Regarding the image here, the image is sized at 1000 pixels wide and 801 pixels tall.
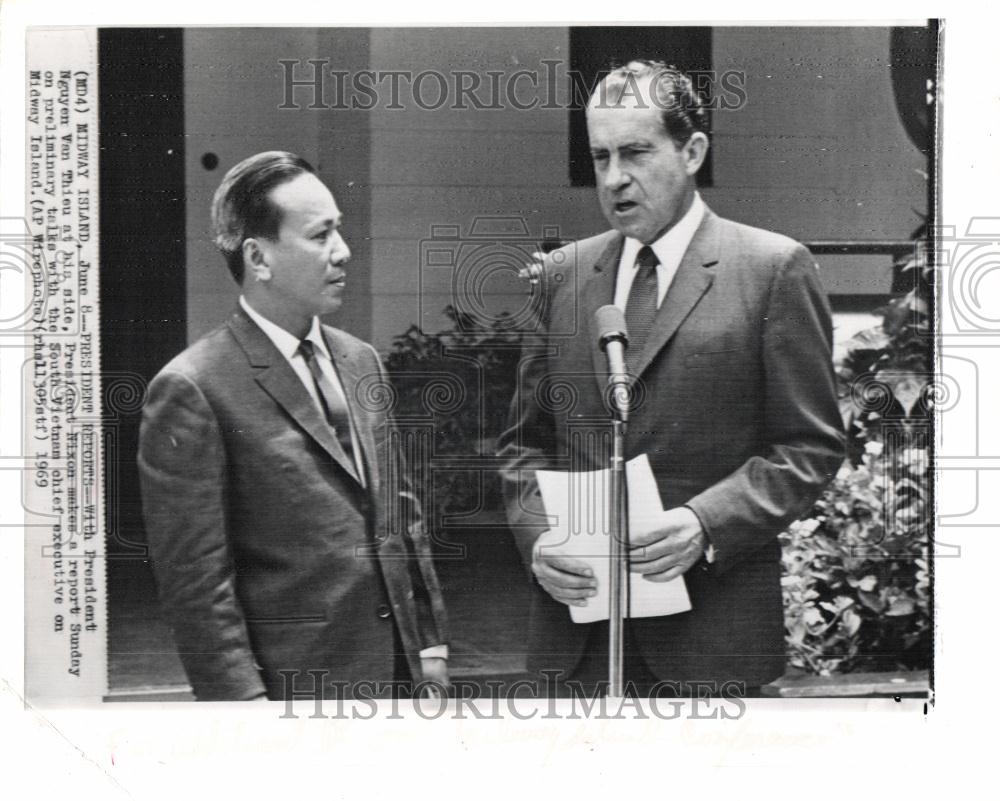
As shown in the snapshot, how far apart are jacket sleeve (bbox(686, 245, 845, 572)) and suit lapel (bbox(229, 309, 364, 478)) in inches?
45.3

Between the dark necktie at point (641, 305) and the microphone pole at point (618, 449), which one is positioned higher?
the dark necktie at point (641, 305)

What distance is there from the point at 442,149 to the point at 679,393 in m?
1.07

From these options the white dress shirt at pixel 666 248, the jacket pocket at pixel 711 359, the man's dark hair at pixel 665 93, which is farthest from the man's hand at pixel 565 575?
the man's dark hair at pixel 665 93

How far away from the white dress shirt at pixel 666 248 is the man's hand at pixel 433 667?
1257 mm

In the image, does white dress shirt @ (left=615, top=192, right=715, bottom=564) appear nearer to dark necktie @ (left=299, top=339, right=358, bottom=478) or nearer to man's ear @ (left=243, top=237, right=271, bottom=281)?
dark necktie @ (left=299, top=339, right=358, bottom=478)

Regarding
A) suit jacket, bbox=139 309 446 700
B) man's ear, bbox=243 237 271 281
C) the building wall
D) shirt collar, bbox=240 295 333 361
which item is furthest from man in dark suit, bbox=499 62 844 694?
man's ear, bbox=243 237 271 281

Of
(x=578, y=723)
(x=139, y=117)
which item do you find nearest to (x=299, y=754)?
(x=578, y=723)

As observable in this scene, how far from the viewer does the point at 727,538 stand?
3455 mm

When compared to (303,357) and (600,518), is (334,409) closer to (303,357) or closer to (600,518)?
(303,357)

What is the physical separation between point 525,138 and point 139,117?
1.22 m

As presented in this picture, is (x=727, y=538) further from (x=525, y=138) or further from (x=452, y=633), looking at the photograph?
(x=525, y=138)

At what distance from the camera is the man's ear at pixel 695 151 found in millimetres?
3465

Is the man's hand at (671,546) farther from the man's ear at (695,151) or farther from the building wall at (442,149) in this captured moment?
the man's ear at (695,151)

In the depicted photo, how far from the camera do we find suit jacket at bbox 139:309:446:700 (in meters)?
3.44
